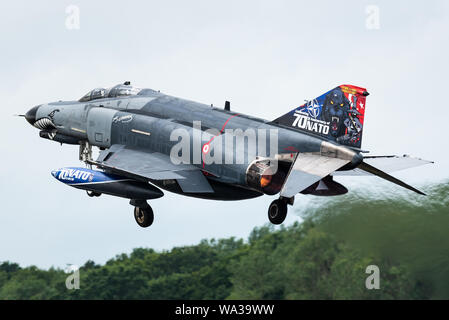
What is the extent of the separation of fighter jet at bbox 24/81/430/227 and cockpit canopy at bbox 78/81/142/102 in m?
0.05

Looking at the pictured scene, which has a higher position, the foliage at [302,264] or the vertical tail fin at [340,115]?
the vertical tail fin at [340,115]

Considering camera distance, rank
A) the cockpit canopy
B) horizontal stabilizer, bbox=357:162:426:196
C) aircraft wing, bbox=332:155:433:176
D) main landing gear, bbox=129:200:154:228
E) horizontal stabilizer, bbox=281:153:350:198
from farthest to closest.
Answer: the cockpit canopy < main landing gear, bbox=129:200:154:228 < aircraft wing, bbox=332:155:433:176 < horizontal stabilizer, bbox=357:162:426:196 < horizontal stabilizer, bbox=281:153:350:198

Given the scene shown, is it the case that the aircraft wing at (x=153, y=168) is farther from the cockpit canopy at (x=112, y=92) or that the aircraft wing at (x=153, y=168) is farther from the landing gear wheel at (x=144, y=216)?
the cockpit canopy at (x=112, y=92)

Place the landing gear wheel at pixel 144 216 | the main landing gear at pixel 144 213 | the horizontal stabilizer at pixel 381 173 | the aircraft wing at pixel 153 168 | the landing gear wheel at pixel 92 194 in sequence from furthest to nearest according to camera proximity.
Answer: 1. the landing gear wheel at pixel 92 194
2. the landing gear wheel at pixel 144 216
3. the main landing gear at pixel 144 213
4. the aircraft wing at pixel 153 168
5. the horizontal stabilizer at pixel 381 173

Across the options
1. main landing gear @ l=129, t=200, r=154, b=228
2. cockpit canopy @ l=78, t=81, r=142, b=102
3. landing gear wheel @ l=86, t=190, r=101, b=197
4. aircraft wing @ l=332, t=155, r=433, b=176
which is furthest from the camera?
cockpit canopy @ l=78, t=81, r=142, b=102

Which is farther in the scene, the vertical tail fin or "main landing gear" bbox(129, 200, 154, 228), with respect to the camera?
"main landing gear" bbox(129, 200, 154, 228)

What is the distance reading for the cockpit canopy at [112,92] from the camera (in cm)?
2864

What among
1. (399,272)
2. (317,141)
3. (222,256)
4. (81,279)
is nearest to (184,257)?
(222,256)

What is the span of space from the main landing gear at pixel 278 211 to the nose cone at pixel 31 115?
33.2 feet

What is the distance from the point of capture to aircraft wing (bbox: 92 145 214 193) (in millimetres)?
24658

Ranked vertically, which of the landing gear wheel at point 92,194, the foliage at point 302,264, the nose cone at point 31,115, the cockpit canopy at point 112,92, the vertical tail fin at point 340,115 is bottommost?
the foliage at point 302,264
